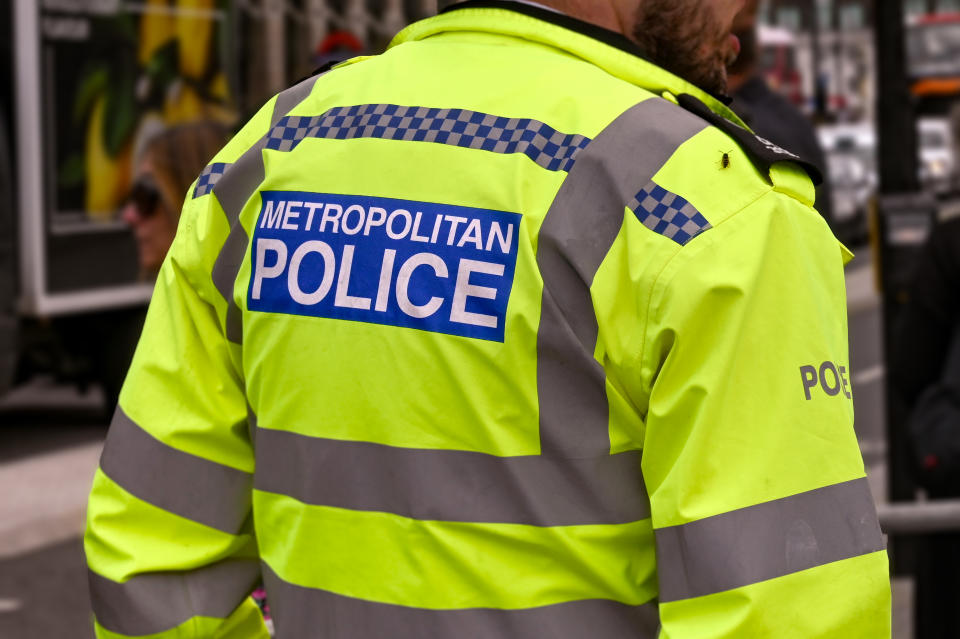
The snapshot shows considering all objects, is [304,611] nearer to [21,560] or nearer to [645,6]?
[645,6]

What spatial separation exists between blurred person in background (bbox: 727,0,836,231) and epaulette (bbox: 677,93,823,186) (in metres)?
3.12

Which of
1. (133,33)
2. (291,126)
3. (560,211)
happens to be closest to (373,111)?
(291,126)

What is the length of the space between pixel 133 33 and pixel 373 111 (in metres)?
7.96

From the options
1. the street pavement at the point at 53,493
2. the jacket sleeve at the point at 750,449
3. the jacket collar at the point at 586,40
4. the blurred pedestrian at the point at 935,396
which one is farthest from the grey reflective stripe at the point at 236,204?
the street pavement at the point at 53,493

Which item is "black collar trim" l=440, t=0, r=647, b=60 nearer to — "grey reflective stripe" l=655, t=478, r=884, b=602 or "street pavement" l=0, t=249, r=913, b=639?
"grey reflective stripe" l=655, t=478, r=884, b=602

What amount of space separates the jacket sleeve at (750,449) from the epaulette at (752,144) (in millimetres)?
53

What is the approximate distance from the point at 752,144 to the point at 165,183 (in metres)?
4.37

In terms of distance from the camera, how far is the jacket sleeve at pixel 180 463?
1.94m

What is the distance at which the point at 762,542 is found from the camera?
1.58 metres

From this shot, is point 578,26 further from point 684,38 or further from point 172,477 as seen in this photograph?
point 172,477

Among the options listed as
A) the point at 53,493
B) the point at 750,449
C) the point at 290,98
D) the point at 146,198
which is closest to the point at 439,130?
the point at 290,98

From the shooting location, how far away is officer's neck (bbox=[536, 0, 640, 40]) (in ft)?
5.88

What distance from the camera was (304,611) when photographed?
184 centimetres

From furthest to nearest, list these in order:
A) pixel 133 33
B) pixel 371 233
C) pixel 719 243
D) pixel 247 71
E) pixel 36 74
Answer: pixel 247 71
pixel 133 33
pixel 36 74
pixel 371 233
pixel 719 243
